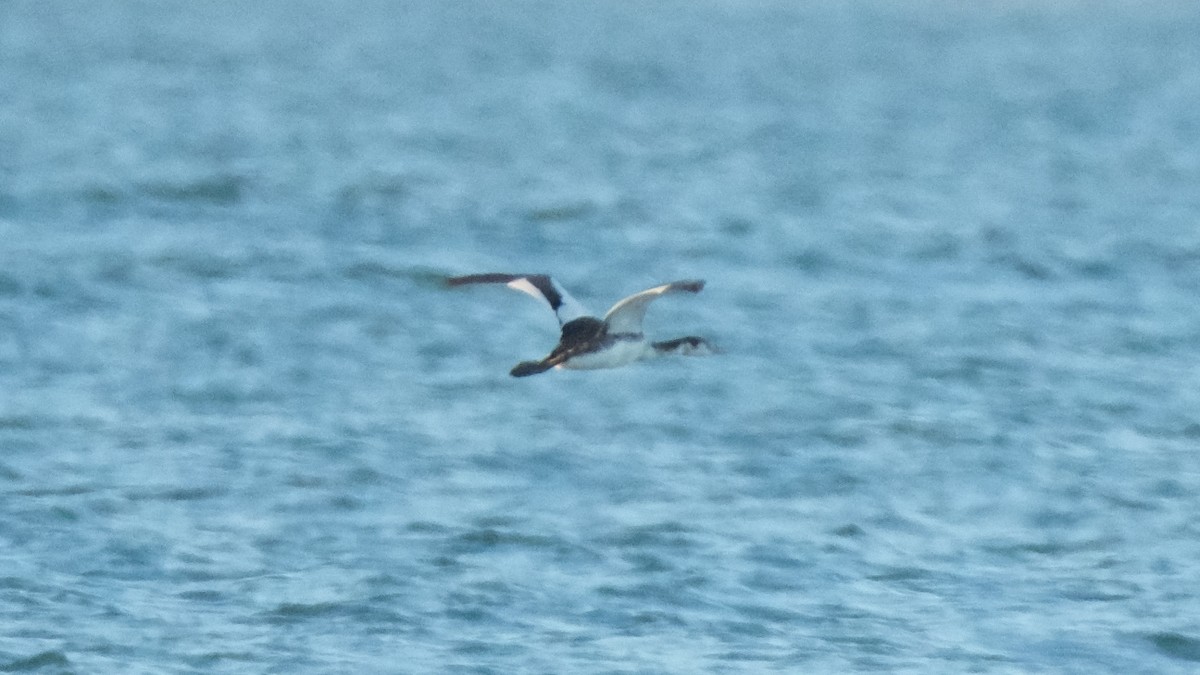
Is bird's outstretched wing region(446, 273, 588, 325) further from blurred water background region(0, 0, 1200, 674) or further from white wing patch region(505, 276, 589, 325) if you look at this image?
blurred water background region(0, 0, 1200, 674)

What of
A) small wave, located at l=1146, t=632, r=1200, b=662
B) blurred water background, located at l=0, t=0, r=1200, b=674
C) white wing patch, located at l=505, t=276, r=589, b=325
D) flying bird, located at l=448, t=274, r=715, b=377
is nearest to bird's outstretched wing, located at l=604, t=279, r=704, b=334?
flying bird, located at l=448, t=274, r=715, b=377

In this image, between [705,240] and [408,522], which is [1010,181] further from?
[408,522]

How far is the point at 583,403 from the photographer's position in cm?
1569

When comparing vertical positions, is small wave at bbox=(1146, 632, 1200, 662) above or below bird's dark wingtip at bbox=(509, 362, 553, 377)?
below

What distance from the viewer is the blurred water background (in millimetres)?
10539

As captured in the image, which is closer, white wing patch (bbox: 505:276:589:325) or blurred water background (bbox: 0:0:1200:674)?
blurred water background (bbox: 0:0:1200:674)

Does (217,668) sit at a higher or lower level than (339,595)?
lower

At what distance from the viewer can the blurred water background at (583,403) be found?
10539mm

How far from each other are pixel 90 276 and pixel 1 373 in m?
4.09

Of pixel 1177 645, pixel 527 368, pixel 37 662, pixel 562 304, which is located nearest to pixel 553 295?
pixel 562 304

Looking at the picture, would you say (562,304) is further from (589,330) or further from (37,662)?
(37,662)

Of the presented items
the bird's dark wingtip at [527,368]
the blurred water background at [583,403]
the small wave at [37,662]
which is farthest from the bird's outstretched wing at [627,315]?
the small wave at [37,662]

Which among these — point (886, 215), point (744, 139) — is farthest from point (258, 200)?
point (744, 139)

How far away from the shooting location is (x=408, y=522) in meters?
12.2
